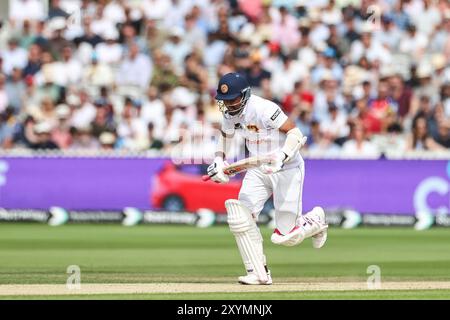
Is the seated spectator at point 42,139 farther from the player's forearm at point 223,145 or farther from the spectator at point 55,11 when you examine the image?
the player's forearm at point 223,145

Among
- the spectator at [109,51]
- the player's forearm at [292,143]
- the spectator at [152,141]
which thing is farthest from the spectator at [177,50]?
the player's forearm at [292,143]

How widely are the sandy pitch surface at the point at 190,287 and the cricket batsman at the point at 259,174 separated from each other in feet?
0.90

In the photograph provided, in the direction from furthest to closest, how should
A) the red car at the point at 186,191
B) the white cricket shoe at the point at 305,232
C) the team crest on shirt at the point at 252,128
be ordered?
the red car at the point at 186,191, the white cricket shoe at the point at 305,232, the team crest on shirt at the point at 252,128

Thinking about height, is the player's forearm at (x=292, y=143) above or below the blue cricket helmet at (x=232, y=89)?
below

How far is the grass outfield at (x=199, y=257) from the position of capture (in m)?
9.98

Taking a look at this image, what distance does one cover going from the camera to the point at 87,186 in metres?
16.9

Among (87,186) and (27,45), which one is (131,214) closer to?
(87,186)

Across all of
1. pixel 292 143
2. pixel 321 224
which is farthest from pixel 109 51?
pixel 292 143

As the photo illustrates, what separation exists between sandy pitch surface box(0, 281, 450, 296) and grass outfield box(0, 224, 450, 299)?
0.26 meters

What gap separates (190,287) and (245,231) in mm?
595

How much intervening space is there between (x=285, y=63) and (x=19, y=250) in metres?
7.16

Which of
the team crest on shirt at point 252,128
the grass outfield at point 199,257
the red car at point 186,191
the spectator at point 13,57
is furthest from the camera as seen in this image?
the spectator at point 13,57

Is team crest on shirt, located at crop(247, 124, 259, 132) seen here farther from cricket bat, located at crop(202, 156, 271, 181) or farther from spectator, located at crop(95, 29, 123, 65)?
spectator, located at crop(95, 29, 123, 65)
